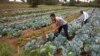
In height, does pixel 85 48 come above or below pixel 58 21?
below

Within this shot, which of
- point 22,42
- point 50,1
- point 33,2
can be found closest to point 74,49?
point 22,42

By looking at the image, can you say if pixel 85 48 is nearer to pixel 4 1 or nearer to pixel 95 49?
pixel 95 49

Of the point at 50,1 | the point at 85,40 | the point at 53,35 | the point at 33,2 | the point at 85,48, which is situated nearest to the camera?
the point at 85,48

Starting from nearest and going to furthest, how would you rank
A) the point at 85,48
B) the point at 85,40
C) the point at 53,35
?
the point at 85,48
the point at 85,40
the point at 53,35

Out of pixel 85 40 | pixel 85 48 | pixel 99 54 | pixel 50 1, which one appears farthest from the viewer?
pixel 50 1

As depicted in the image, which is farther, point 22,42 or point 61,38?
point 22,42

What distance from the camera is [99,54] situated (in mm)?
7758

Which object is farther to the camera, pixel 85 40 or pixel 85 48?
pixel 85 40

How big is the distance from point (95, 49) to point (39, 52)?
1.81 metres

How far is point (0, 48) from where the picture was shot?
9.04 metres

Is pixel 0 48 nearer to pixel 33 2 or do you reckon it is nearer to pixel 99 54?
pixel 99 54

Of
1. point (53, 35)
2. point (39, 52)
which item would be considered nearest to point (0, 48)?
point (39, 52)

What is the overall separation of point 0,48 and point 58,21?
265 centimetres

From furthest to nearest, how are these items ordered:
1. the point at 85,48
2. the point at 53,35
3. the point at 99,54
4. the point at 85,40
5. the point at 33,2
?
the point at 33,2, the point at 53,35, the point at 85,40, the point at 85,48, the point at 99,54
